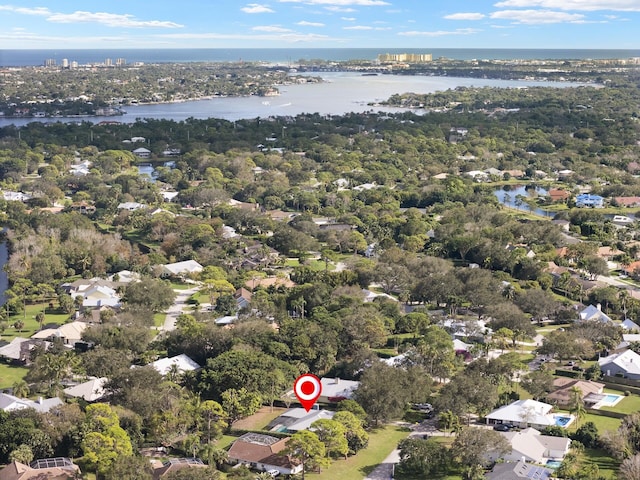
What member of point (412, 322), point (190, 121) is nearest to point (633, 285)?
point (412, 322)

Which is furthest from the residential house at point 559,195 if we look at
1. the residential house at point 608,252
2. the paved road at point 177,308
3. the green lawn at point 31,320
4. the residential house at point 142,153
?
the residential house at point 142,153

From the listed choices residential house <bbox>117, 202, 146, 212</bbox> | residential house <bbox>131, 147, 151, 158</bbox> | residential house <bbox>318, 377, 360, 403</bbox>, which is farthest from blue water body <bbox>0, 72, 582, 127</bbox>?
residential house <bbox>318, 377, 360, 403</bbox>

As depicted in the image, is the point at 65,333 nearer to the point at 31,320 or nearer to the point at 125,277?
the point at 31,320

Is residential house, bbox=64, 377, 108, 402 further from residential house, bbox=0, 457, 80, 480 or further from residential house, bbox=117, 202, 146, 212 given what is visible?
residential house, bbox=117, 202, 146, 212

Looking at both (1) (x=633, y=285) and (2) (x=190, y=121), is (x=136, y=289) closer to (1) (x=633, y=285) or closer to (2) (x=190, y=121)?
(1) (x=633, y=285)

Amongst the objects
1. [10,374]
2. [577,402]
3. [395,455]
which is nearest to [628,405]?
[577,402]

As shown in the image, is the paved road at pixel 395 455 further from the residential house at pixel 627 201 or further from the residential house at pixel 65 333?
Result: the residential house at pixel 627 201
